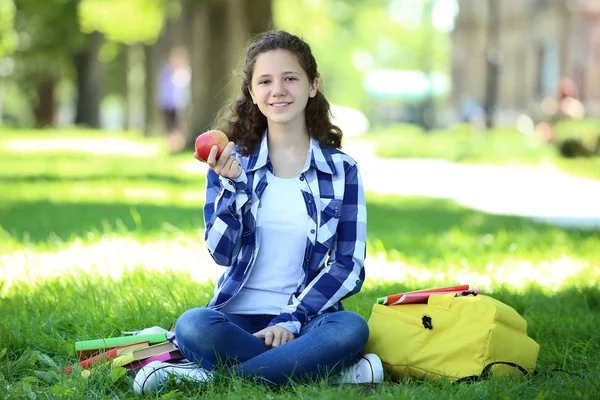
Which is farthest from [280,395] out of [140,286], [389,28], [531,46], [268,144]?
[389,28]

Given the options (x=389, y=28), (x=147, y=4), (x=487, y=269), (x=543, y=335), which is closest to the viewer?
(x=543, y=335)

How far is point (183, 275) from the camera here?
6.18 m

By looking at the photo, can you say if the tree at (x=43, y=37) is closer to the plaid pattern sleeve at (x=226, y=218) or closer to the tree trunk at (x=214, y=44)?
the tree trunk at (x=214, y=44)

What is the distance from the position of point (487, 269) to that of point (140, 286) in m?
2.57

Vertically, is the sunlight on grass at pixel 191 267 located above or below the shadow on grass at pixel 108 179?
above

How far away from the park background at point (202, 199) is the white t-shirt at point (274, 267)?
1.53 feet

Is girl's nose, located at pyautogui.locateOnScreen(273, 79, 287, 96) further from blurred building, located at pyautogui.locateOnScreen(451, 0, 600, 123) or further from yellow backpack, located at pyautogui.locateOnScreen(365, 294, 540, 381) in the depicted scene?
blurred building, located at pyautogui.locateOnScreen(451, 0, 600, 123)

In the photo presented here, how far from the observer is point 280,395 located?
149 inches

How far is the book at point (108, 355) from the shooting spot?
4.20 meters

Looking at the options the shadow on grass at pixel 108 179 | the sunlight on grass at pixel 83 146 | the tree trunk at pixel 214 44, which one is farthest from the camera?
the sunlight on grass at pixel 83 146

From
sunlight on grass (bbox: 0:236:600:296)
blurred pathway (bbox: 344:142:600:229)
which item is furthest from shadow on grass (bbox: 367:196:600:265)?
blurred pathway (bbox: 344:142:600:229)

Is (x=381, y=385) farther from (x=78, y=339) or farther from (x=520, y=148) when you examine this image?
(x=520, y=148)

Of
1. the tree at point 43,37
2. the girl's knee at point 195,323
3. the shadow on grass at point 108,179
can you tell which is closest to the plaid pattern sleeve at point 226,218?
the girl's knee at point 195,323

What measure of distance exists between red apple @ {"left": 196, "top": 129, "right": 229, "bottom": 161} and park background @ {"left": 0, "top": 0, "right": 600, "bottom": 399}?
76cm
